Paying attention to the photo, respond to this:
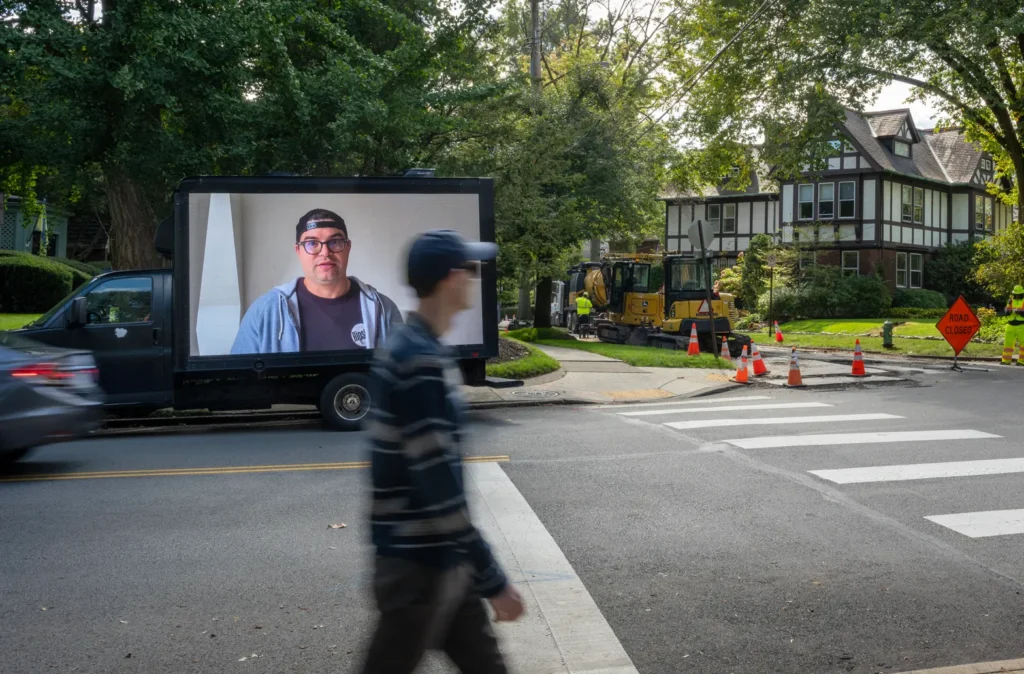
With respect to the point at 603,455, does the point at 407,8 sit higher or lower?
higher

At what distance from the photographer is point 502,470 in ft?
30.8

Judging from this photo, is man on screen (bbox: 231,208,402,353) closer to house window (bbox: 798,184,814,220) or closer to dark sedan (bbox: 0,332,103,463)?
dark sedan (bbox: 0,332,103,463)

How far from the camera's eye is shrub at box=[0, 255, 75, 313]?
Answer: 25.1 m

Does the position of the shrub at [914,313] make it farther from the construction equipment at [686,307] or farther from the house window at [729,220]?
the construction equipment at [686,307]

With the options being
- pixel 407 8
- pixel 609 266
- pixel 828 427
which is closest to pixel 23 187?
pixel 407 8

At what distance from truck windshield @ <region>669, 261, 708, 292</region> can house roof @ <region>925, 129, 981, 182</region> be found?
30924 mm

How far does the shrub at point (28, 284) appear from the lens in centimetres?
2514

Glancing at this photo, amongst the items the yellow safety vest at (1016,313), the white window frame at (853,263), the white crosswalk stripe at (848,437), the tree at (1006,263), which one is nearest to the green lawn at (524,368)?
the white crosswalk stripe at (848,437)

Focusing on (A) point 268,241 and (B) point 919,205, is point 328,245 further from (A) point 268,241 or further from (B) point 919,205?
(B) point 919,205

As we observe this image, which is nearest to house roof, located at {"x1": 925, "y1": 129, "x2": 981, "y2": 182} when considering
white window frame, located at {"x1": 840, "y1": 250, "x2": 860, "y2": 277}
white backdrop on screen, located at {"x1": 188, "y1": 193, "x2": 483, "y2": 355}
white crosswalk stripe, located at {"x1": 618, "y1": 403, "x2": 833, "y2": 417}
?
white window frame, located at {"x1": 840, "y1": 250, "x2": 860, "y2": 277}

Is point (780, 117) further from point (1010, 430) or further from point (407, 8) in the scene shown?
point (1010, 430)

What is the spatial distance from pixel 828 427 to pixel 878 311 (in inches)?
1347

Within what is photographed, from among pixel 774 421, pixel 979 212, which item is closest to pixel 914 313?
pixel 979 212

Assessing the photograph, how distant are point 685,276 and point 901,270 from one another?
85.7 feet
